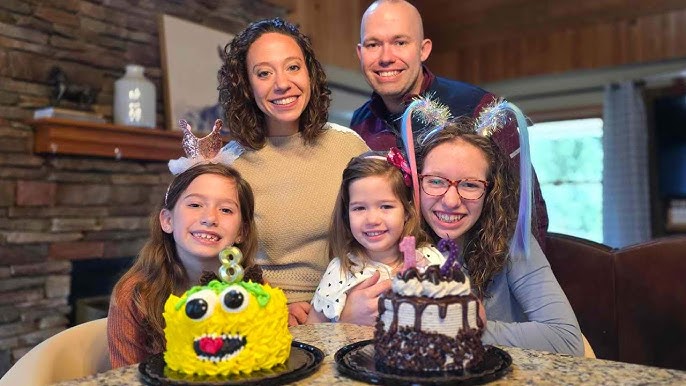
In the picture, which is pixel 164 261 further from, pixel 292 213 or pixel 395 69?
pixel 395 69

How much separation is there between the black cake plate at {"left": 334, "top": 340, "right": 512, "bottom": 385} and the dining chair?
77 cm

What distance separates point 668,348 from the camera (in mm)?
1879

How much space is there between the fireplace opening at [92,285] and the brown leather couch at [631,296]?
2130 millimetres

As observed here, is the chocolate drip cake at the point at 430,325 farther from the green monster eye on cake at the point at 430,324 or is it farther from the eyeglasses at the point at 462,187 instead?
the eyeglasses at the point at 462,187

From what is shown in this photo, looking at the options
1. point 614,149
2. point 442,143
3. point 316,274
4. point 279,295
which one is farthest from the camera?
point 614,149

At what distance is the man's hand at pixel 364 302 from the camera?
51.8 inches

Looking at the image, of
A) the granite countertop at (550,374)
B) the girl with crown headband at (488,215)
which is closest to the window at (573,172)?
the girl with crown headband at (488,215)

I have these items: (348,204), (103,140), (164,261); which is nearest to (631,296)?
(348,204)

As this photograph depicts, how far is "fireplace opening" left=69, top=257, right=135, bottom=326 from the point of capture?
2.97 m

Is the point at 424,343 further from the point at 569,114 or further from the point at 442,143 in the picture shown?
the point at 569,114

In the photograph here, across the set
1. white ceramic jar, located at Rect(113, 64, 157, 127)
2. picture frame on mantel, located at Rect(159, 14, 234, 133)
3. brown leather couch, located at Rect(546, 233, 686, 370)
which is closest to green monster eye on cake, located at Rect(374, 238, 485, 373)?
brown leather couch, located at Rect(546, 233, 686, 370)

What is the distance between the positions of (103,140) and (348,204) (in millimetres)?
1848

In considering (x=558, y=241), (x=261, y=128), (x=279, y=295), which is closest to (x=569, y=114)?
(x=558, y=241)

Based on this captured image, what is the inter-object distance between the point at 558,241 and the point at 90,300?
223 centimetres
